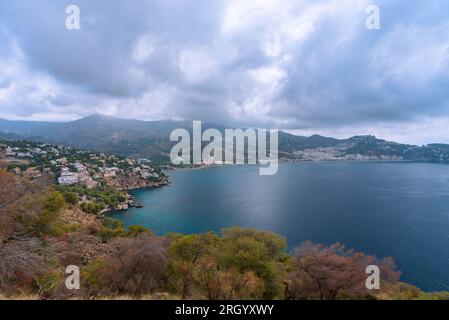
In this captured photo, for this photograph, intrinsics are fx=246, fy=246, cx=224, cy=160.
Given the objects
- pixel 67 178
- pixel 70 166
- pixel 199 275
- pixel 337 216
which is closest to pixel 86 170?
pixel 70 166

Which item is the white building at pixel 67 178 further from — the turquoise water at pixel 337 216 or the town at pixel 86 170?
the turquoise water at pixel 337 216

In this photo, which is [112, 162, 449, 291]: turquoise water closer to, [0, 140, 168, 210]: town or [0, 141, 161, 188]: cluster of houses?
[0, 140, 168, 210]: town

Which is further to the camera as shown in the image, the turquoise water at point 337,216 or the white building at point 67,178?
the white building at point 67,178

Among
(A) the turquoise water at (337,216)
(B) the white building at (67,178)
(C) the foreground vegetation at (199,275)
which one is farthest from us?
(B) the white building at (67,178)

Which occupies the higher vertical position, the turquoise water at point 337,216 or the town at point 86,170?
the town at point 86,170

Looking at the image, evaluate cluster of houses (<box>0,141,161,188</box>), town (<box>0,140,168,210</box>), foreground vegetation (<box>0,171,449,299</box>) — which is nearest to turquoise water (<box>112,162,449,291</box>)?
town (<box>0,140,168,210</box>)

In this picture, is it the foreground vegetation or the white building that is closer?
the foreground vegetation

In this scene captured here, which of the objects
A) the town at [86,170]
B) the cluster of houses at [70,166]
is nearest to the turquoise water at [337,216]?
the town at [86,170]
